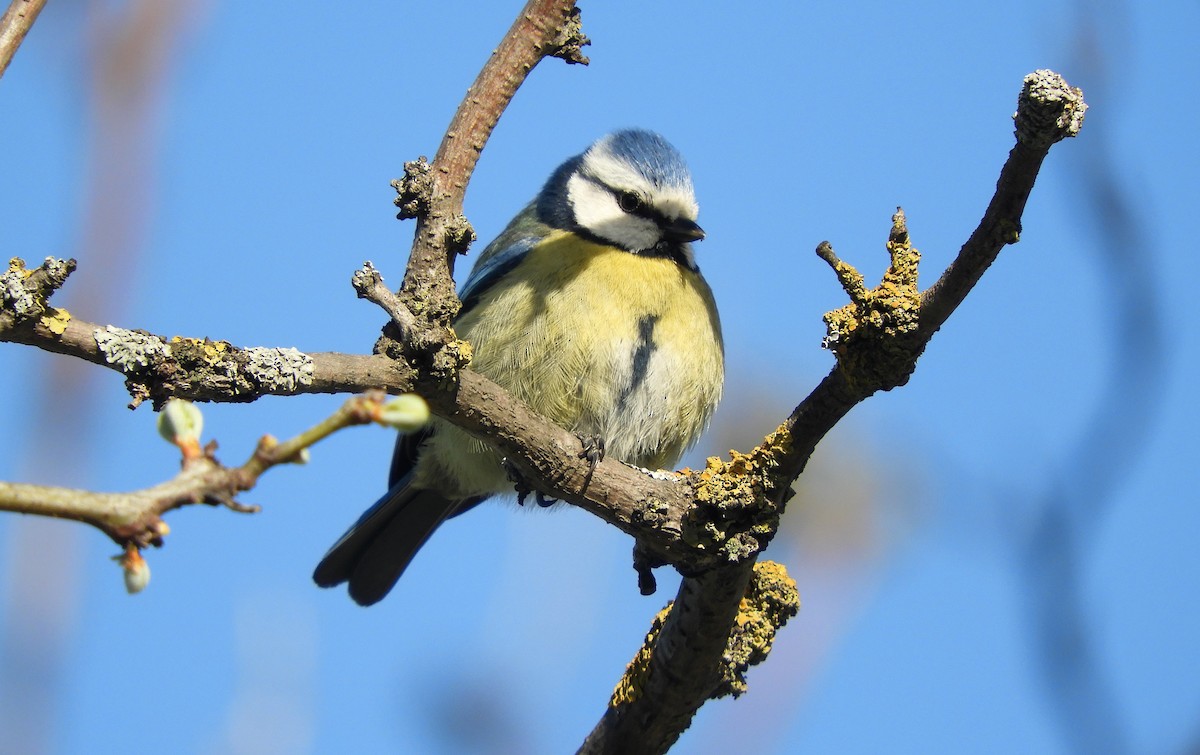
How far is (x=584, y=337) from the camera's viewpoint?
130 inches

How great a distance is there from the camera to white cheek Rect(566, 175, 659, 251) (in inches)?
148

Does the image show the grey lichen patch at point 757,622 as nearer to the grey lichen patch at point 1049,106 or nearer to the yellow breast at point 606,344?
the yellow breast at point 606,344

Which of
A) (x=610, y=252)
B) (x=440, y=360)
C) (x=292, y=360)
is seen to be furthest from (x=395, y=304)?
(x=610, y=252)

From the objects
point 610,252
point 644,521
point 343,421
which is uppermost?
point 610,252

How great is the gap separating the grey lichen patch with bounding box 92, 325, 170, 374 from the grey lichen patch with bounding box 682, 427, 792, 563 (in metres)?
1.17

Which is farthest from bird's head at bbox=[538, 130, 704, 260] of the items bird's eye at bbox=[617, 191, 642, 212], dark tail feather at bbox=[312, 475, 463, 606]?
dark tail feather at bbox=[312, 475, 463, 606]

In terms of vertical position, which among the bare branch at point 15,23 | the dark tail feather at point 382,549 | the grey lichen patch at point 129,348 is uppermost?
the dark tail feather at point 382,549

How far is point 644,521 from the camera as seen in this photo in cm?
259

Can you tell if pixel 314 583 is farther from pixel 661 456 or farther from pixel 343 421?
pixel 343 421

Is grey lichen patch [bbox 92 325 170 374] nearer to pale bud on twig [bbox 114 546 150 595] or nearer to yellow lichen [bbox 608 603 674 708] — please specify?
pale bud on twig [bbox 114 546 150 595]

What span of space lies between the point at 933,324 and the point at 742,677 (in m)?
1.15

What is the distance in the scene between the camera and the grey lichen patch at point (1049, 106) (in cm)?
169

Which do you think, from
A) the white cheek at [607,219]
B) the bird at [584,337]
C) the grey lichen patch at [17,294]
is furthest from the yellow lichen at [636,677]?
the grey lichen patch at [17,294]

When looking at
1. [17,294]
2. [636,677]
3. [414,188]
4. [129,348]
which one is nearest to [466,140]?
[414,188]
